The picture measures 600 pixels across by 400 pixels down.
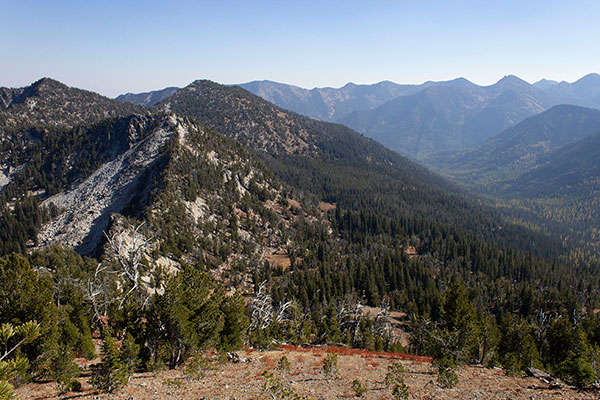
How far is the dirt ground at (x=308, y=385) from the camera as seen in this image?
2448 centimetres

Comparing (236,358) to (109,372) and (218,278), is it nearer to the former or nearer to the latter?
(109,372)

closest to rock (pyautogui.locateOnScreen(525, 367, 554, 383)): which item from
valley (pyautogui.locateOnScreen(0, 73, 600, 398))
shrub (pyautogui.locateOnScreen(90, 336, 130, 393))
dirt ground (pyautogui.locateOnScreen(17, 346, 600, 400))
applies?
dirt ground (pyautogui.locateOnScreen(17, 346, 600, 400))

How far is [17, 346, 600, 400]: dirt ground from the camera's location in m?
24.5

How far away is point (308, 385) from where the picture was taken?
A: 2916 centimetres

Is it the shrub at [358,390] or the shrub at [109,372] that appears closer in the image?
the shrub at [109,372]

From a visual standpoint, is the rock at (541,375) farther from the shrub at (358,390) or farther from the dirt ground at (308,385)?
the shrub at (358,390)

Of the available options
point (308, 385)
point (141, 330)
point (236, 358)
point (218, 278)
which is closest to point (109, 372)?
point (141, 330)

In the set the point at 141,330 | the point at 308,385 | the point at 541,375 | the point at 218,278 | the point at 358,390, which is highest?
the point at 141,330

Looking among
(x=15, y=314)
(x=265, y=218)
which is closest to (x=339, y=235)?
(x=265, y=218)

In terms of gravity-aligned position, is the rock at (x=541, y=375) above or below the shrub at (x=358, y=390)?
below

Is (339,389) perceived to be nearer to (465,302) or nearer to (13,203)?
(465,302)

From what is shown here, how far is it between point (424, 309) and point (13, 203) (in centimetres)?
17179

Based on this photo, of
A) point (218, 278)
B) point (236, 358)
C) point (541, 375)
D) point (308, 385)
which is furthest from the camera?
point (218, 278)

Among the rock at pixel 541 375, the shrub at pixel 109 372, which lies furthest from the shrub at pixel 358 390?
the rock at pixel 541 375
